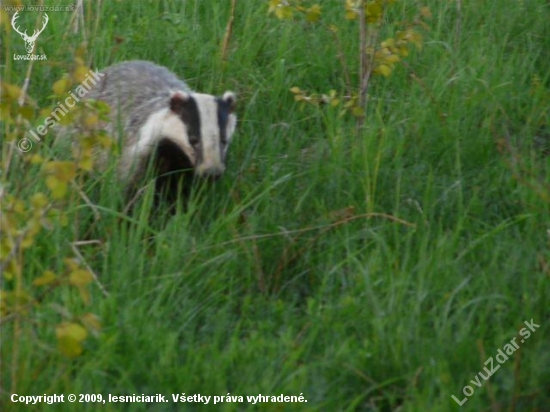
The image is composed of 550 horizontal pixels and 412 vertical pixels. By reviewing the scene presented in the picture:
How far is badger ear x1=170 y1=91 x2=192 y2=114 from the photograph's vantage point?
545 centimetres

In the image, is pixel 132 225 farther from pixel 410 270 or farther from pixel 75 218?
pixel 410 270

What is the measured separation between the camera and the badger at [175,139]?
5.38m

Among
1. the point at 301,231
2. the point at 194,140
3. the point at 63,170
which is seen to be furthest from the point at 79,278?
A: the point at 194,140

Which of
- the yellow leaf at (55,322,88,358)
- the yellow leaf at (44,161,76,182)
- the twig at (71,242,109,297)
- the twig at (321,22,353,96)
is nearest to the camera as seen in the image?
the yellow leaf at (55,322,88,358)

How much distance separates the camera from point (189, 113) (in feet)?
18.0

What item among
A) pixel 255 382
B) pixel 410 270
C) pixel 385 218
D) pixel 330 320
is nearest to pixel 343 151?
pixel 385 218

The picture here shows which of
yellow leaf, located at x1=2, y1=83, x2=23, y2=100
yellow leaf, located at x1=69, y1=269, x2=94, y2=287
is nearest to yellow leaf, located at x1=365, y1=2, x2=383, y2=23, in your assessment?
yellow leaf, located at x1=2, y1=83, x2=23, y2=100

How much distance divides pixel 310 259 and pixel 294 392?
1044 millimetres

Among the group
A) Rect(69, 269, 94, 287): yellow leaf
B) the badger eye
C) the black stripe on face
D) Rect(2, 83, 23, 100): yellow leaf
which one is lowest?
the badger eye

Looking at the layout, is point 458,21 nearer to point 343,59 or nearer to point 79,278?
point 343,59

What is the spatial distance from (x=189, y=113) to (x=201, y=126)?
10cm

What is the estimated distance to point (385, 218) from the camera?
4.96m

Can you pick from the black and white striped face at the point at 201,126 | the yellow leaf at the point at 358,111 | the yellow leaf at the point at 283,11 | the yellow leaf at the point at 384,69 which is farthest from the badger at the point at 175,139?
the yellow leaf at the point at 384,69

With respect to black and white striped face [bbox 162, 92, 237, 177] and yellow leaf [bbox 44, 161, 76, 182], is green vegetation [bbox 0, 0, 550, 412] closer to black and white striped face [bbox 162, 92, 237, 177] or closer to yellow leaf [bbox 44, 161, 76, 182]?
yellow leaf [bbox 44, 161, 76, 182]
